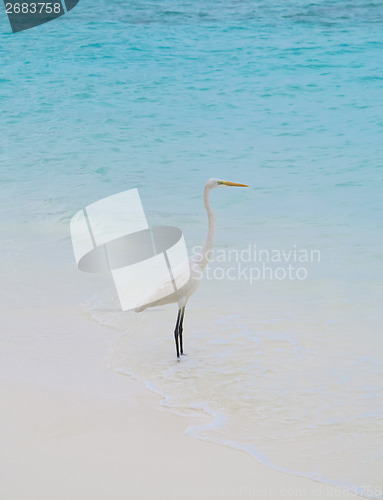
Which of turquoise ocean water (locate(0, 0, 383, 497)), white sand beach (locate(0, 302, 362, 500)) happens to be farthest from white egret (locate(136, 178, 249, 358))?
white sand beach (locate(0, 302, 362, 500))

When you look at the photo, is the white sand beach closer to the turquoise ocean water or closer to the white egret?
the turquoise ocean water

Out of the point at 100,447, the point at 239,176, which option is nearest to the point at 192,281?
the point at 100,447

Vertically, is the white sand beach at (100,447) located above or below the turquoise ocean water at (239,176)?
above

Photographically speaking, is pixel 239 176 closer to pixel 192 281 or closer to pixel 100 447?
pixel 192 281

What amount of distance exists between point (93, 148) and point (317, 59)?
482 cm

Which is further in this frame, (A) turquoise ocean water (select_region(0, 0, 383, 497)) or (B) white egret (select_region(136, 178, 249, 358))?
(B) white egret (select_region(136, 178, 249, 358))

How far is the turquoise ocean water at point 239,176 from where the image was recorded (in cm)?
334

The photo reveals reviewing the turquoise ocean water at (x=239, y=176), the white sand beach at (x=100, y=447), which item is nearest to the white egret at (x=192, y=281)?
the turquoise ocean water at (x=239, y=176)

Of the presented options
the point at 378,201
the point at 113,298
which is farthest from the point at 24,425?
the point at 378,201

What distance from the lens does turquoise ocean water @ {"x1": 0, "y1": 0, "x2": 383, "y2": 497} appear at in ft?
10.9

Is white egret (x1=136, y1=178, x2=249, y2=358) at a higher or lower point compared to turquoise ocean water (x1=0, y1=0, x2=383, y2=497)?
higher

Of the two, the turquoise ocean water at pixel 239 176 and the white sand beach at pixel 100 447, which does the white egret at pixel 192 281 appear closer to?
the turquoise ocean water at pixel 239 176

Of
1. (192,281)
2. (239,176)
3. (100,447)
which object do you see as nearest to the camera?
(100,447)

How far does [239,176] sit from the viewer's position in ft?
27.6
